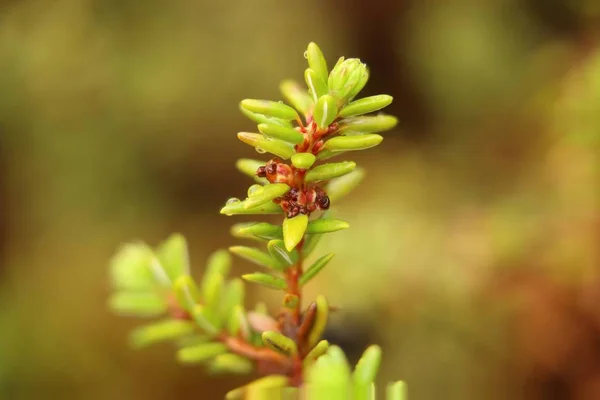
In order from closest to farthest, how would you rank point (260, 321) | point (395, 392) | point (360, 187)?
point (395, 392) < point (260, 321) < point (360, 187)

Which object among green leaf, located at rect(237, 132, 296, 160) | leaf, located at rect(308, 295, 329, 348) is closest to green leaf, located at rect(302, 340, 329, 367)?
leaf, located at rect(308, 295, 329, 348)

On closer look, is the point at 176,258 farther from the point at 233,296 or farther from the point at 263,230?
the point at 263,230

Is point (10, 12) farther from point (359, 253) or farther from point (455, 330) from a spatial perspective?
point (455, 330)

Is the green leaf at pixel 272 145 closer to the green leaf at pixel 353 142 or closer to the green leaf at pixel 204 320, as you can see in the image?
the green leaf at pixel 353 142

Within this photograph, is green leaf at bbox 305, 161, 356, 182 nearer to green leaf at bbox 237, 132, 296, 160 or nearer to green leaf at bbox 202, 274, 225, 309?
green leaf at bbox 237, 132, 296, 160

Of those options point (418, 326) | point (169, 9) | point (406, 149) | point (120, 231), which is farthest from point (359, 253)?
point (169, 9)

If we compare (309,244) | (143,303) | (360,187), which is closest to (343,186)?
(309,244)
